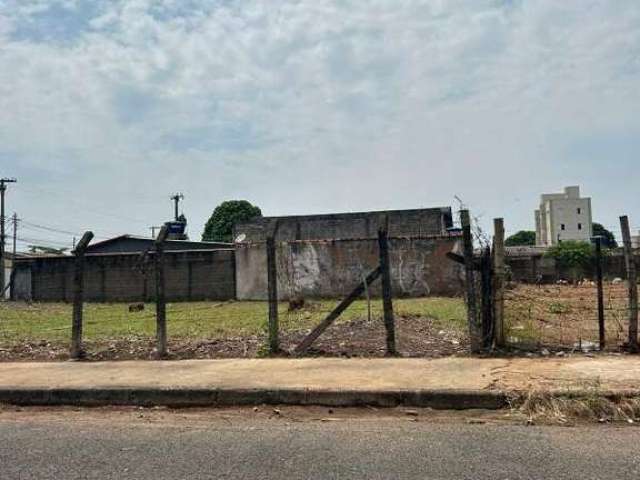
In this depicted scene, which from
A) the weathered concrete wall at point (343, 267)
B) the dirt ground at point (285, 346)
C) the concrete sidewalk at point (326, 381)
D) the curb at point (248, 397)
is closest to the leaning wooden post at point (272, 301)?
the dirt ground at point (285, 346)

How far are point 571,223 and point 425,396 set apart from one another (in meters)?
116

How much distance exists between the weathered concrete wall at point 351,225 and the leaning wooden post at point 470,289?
1241 inches

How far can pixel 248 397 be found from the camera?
705 centimetres

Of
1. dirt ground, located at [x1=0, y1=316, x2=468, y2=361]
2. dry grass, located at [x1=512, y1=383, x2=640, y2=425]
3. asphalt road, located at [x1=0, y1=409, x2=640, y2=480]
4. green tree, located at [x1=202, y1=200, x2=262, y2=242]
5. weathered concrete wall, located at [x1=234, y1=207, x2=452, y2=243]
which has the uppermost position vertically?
green tree, located at [x1=202, y1=200, x2=262, y2=242]

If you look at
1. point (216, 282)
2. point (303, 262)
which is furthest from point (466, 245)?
point (216, 282)

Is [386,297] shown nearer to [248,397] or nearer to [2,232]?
[248,397]

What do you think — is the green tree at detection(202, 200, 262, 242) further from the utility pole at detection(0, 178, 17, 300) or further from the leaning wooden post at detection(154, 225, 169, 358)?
the leaning wooden post at detection(154, 225, 169, 358)

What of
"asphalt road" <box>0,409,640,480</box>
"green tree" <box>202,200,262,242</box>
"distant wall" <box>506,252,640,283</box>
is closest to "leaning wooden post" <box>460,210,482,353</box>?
"asphalt road" <box>0,409,640,480</box>

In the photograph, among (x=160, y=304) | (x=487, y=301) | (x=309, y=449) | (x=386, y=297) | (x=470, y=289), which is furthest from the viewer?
(x=160, y=304)

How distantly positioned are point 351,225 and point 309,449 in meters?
38.3

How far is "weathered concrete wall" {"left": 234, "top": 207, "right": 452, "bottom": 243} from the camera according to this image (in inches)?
1631

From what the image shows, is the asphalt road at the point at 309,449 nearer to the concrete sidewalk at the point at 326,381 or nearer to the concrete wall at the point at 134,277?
the concrete sidewalk at the point at 326,381

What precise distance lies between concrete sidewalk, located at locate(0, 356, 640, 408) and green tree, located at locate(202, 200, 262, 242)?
2387 inches

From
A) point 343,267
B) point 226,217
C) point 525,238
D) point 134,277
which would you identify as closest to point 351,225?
point 343,267
